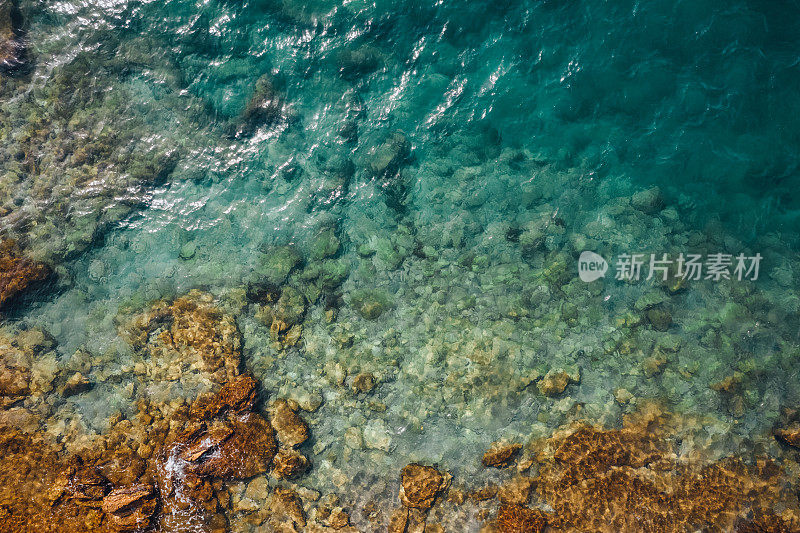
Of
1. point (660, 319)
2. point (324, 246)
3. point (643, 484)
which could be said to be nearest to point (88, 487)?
point (324, 246)

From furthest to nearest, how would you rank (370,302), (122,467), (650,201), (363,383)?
(650,201)
(370,302)
(363,383)
(122,467)

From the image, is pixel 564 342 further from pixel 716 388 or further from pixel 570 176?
pixel 570 176

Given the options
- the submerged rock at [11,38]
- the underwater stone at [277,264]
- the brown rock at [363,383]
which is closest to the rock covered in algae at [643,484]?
the brown rock at [363,383]

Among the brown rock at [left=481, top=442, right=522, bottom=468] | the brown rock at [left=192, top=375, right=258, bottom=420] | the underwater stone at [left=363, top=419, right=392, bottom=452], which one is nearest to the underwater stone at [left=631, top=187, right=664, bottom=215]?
the brown rock at [left=481, top=442, right=522, bottom=468]

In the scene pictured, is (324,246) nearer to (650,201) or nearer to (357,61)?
(357,61)

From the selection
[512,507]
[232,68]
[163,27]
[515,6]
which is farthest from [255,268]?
[515,6]
